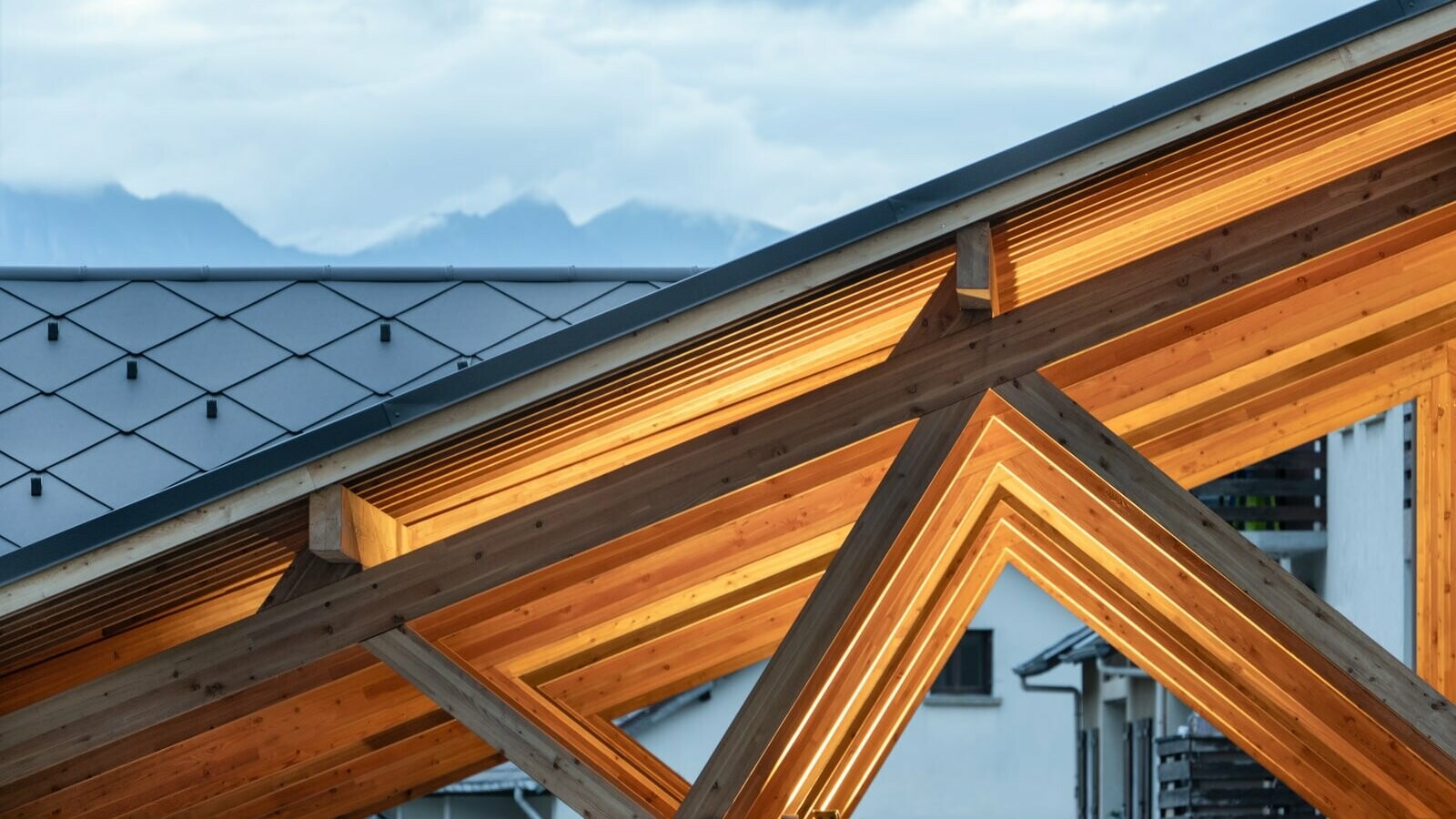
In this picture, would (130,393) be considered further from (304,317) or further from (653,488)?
(653,488)

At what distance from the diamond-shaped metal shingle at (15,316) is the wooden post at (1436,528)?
608cm

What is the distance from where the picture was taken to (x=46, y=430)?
793 cm

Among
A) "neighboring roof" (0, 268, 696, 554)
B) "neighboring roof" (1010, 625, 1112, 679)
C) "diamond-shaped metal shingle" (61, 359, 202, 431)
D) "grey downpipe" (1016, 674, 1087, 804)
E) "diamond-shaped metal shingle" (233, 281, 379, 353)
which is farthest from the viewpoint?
"grey downpipe" (1016, 674, 1087, 804)

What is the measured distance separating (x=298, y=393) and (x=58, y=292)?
4.69 feet

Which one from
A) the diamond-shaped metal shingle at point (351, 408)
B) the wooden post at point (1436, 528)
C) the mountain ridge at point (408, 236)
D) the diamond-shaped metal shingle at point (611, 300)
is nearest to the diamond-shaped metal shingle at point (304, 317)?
the diamond-shaped metal shingle at point (351, 408)

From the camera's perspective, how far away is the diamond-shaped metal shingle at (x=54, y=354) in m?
8.19

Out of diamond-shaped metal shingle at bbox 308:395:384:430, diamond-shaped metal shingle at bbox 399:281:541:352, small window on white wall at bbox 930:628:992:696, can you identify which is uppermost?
small window on white wall at bbox 930:628:992:696

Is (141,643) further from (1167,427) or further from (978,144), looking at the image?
(978,144)

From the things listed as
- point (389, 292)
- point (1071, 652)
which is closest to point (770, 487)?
point (389, 292)

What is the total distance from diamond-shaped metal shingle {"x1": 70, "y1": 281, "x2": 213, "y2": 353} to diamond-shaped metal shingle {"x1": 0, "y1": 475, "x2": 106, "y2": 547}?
0.86 meters

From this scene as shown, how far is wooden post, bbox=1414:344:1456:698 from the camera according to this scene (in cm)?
726

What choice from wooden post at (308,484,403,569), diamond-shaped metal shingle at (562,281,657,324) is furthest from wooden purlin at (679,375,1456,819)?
diamond-shaped metal shingle at (562,281,657,324)

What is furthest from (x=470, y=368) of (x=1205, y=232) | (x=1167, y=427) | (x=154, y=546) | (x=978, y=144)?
(x=978, y=144)

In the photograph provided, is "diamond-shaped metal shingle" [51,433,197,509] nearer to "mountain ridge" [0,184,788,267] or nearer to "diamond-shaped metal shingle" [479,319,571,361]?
"diamond-shaped metal shingle" [479,319,571,361]
